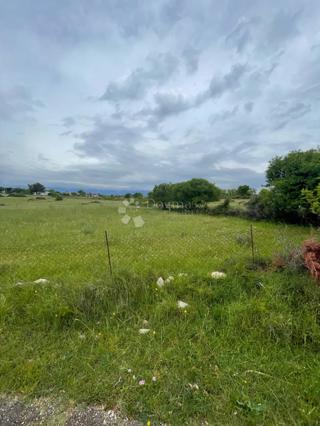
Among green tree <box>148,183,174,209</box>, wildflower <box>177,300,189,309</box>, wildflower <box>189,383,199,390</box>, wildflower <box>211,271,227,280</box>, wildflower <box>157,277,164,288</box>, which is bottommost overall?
wildflower <box>189,383,199,390</box>

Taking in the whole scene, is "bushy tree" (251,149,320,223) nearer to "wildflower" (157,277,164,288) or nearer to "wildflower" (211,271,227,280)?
"wildflower" (211,271,227,280)

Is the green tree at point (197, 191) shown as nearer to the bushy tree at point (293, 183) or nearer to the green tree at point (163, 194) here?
the green tree at point (163, 194)

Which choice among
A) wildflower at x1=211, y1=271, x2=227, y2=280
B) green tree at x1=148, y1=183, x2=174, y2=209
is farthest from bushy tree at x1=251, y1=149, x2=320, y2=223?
green tree at x1=148, y1=183, x2=174, y2=209

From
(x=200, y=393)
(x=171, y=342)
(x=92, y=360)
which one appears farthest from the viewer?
(x=171, y=342)

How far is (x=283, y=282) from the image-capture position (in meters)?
3.16

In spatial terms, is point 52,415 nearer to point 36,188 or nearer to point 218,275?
point 218,275

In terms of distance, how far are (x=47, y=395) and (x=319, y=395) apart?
2.32 m

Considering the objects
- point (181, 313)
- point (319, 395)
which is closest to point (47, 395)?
point (181, 313)

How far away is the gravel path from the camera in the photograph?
5.59 ft

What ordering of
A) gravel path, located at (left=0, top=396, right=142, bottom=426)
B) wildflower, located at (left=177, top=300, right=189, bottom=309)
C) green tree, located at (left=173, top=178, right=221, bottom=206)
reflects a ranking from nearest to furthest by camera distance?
gravel path, located at (left=0, top=396, right=142, bottom=426)
wildflower, located at (left=177, top=300, right=189, bottom=309)
green tree, located at (left=173, top=178, right=221, bottom=206)

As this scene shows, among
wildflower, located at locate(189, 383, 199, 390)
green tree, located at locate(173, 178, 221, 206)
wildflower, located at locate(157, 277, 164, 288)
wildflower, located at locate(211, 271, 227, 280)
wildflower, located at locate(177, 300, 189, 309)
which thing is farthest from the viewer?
green tree, located at locate(173, 178, 221, 206)

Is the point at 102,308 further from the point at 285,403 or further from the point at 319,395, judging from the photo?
the point at 319,395

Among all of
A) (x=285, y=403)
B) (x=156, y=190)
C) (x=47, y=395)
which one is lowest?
(x=47, y=395)

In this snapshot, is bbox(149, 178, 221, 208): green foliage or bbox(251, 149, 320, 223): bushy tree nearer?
bbox(251, 149, 320, 223): bushy tree
